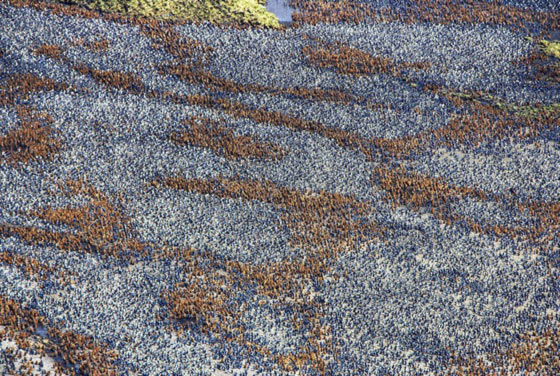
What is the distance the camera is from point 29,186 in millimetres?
26125

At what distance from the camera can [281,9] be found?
36969 millimetres

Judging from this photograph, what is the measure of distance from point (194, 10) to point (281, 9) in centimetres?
561

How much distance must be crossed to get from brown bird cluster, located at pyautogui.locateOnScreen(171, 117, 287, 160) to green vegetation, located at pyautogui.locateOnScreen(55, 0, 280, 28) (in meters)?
8.80

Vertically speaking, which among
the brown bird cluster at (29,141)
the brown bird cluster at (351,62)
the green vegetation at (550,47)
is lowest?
the brown bird cluster at (29,141)

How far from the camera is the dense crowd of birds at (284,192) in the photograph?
21.0m

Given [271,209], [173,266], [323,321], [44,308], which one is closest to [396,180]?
[271,209]

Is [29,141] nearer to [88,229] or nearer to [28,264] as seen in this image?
[88,229]

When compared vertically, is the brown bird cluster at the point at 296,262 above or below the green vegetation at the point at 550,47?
below

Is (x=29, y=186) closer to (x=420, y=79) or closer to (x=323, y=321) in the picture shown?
(x=323, y=321)

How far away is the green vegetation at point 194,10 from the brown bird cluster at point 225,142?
880 centimetres

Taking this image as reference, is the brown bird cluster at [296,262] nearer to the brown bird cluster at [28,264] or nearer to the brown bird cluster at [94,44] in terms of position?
the brown bird cluster at [28,264]

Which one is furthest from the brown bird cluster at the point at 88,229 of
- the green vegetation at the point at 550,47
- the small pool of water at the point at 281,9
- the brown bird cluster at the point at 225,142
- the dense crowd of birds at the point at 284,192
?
the green vegetation at the point at 550,47

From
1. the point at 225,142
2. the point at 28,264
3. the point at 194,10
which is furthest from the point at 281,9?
the point at 28,264

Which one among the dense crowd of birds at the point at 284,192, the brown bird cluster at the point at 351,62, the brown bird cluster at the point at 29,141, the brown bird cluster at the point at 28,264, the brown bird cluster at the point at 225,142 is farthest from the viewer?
the brown bird cluster at the point at 351,62
